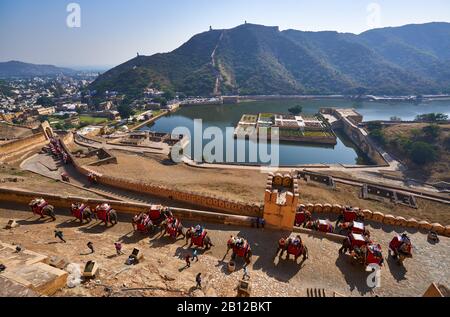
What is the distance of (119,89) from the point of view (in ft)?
411

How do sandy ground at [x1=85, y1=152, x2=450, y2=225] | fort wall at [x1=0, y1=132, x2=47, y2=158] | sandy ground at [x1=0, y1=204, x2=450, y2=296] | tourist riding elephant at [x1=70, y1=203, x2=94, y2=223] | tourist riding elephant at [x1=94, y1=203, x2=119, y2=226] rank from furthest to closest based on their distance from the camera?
fort wall at [x1=0, y1=132, x2=47, y2=158] < sandy ground at [x1=85, y1=152, x2=450, y2=225] < tourist riding elephant at [x1=70, y1=203, x2=94, y2=223] < tourist riding elephant at [x1=94, y1=203, x2=119, y2=226] < sandy ground at [x1=0, y1=204, x2=450, y2=296]

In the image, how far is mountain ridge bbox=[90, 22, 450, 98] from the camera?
429ft

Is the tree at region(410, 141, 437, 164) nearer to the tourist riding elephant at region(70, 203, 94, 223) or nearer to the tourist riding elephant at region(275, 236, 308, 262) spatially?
the tourist riding elephant at region(275, 236, 308, 262)

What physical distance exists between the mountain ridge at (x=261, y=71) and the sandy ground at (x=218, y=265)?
110419 mm

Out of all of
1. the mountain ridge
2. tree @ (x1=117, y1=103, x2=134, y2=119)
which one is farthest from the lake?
the mountain ridge

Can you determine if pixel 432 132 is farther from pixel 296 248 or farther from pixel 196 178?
pixel 296 248

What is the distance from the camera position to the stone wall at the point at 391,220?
13.1 metres

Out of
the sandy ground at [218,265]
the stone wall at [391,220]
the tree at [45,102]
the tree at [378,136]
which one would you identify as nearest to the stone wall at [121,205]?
the sandy ground at [218,265]

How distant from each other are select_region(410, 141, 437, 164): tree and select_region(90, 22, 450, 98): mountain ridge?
90.0 metres

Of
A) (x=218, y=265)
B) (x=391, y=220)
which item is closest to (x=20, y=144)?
(x=218, y=265)

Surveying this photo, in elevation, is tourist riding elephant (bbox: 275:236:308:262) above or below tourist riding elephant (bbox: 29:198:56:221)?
below

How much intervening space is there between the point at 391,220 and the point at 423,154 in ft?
123
